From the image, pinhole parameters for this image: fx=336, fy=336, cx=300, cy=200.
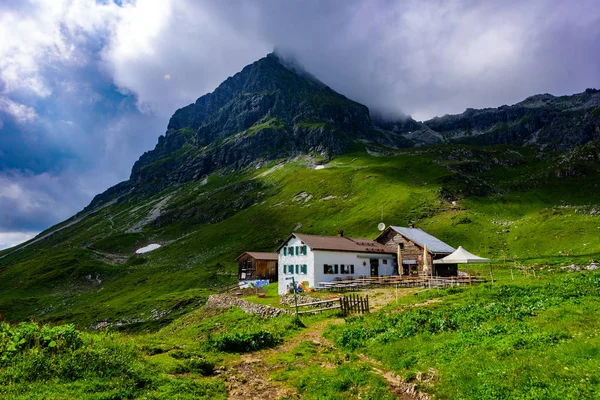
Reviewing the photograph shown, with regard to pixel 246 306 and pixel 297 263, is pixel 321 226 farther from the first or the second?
pixel 246 306

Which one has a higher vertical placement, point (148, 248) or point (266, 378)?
point (148, 248)

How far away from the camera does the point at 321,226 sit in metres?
123

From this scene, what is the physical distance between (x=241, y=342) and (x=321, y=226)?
342 ft

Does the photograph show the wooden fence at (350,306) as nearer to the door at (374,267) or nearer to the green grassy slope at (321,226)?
the door at (374,267)

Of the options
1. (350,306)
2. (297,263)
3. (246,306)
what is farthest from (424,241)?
(350,306)

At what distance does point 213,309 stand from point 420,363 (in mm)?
41700

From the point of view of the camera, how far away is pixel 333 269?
5247cm

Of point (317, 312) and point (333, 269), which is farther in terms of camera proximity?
point (333, 269)

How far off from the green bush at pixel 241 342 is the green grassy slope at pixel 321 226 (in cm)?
4565

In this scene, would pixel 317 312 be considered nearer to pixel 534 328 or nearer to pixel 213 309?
pixel 534 328

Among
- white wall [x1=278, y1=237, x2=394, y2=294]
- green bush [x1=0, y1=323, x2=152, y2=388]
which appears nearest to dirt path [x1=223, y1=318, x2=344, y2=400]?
green bush [x1=0, y1=323, x2=152, y2=388]

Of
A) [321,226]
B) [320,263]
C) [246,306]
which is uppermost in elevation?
[321,226]

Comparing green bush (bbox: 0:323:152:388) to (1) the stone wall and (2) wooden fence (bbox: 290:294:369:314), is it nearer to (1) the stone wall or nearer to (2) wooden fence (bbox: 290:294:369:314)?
(2) wooden fence (bbox: 290:294:369:314)

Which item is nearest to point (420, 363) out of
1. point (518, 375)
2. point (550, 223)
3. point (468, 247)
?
point (518, 375)
